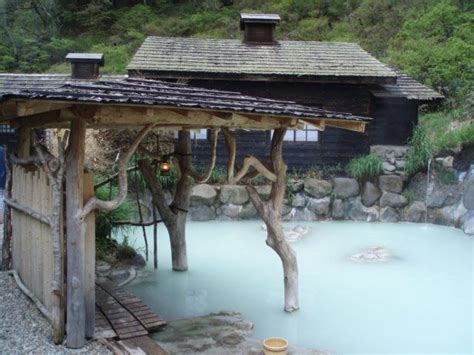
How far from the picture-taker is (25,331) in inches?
185

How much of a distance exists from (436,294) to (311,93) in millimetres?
7692

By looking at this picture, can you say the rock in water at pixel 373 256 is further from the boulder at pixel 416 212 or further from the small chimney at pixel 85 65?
the small chimney at pixel 85 65

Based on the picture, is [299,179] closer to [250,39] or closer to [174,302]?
[250,39]

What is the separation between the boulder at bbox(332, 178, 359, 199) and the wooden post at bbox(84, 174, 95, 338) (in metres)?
8.89

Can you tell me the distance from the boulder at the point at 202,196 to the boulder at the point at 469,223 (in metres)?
5.78

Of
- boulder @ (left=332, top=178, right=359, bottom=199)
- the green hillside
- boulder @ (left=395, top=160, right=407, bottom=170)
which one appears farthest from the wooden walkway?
the green hillside

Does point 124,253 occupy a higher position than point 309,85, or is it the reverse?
point 309,85

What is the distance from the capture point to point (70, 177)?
443cm

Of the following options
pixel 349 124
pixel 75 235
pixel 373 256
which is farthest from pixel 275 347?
pixel 373 256

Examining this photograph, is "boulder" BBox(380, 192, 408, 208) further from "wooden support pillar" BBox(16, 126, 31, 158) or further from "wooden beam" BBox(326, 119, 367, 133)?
"wooden support pillar" BBox(16, 126, 31, 158)

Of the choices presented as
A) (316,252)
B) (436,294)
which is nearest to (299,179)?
(316,252)

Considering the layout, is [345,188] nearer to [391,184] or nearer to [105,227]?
[391,184]

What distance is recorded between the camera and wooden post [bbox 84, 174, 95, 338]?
4.62 metres

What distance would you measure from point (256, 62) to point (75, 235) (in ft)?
32.4
